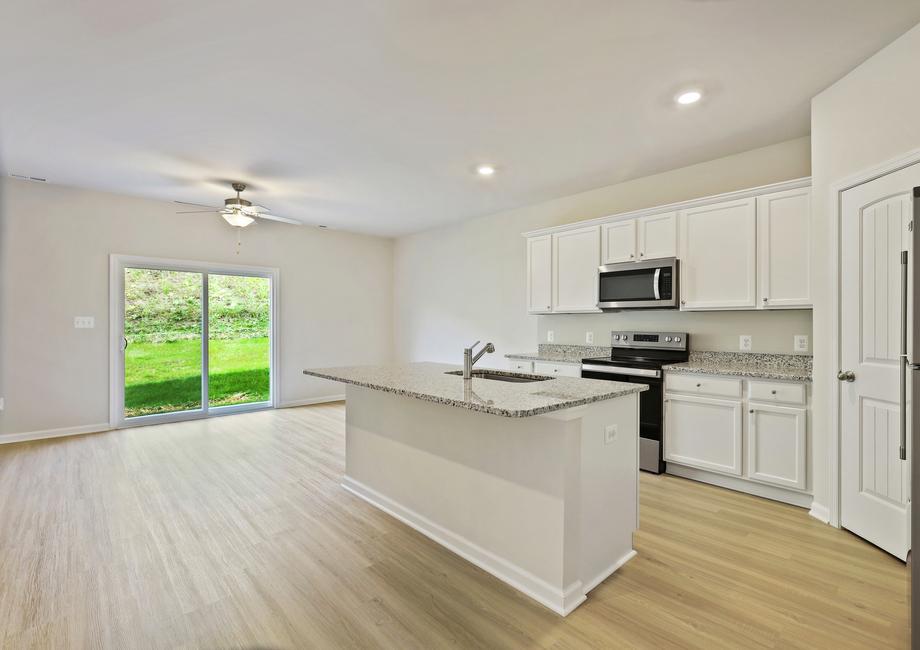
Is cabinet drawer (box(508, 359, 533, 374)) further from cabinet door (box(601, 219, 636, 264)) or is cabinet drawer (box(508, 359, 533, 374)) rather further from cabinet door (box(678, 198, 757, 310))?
cabinet door (box(678, 198, 757, 310))

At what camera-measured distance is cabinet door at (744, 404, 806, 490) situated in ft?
9.49

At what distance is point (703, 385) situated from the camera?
329 cm

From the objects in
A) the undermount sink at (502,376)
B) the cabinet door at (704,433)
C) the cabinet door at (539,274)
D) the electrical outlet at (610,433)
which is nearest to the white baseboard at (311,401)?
the cabinet door at (539,274)

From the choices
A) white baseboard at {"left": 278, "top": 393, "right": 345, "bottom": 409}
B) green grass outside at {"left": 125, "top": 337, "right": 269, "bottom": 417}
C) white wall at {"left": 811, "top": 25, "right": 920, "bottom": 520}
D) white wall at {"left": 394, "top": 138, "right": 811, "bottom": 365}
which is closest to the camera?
white wall at {"left": 811, "top": 25, "right": 920, "bottom": 520}

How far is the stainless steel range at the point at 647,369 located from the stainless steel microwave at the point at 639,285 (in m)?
0.36

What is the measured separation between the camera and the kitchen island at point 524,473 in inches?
74.7

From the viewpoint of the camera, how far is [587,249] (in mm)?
4277

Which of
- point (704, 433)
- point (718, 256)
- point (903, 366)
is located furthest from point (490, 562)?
point (718, 256)

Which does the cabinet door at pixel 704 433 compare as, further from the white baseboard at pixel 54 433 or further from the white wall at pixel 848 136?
the white baseboard at pixel 54 433

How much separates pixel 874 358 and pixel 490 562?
90.7 inches

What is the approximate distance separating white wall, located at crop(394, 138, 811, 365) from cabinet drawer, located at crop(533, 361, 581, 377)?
25.5 inches

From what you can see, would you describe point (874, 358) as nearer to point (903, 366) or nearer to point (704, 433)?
point (903, 366)

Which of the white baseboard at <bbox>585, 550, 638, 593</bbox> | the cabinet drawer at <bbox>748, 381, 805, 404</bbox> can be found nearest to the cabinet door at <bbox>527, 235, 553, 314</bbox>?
the cabinet drawer at <bbox>748, 381, 805, 404</bbox>

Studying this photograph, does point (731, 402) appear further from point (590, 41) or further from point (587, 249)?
point (590, 41)
